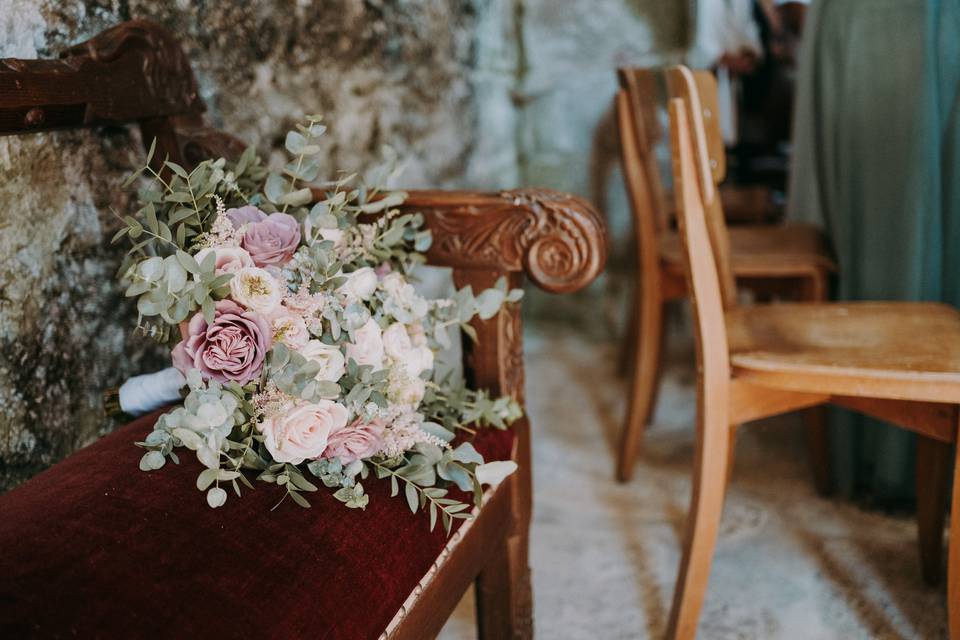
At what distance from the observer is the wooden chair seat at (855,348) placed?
1.17m

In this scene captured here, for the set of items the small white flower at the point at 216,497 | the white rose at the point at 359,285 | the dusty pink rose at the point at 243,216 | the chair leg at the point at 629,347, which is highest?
the dusty pink rose at the point at 243,216

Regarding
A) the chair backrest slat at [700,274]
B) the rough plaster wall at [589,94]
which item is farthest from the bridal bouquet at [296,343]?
the rough plaster wall at [589,94]

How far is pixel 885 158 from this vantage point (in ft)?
5.69

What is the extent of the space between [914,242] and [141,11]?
1.57m

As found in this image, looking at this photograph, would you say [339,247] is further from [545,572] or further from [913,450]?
[913,450]

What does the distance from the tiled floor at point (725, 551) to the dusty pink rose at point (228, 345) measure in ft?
2.77

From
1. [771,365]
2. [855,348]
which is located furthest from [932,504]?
[771,365]

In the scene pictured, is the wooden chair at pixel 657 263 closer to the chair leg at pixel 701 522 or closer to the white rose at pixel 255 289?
the chair leg at pixel 701 522

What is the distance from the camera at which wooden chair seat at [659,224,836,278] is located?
1.91m

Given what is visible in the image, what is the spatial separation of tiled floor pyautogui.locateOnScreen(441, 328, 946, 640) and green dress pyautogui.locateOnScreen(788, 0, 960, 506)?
0.55ft

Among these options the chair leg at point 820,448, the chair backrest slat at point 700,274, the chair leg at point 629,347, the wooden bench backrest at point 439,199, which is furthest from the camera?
the chair leg at point 629,347

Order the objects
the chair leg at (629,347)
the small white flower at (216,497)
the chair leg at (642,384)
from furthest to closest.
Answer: the chair leg at (629,347), the chair leg at (642,384), the small white flower at (216,497)

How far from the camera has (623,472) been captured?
2074 millimetres

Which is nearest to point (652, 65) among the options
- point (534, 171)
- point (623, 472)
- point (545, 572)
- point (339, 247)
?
point (534, 171)
